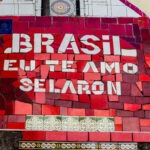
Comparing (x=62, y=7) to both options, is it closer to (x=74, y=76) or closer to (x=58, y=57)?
(x=58, y=57)

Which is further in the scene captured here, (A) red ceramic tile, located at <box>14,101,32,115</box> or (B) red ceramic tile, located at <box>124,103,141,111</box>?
(B) red ceramic tile, located at <box>124,103,141,111</box>

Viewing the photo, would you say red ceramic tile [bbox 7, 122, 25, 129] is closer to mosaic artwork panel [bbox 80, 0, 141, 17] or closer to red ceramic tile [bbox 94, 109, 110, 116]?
red ceramic tile [bbox 94, 109, 110, 116]

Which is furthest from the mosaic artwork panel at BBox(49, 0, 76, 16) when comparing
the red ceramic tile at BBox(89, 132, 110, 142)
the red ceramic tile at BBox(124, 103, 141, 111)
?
the red ceramic tile at BBox(89, 132, 110, 142)

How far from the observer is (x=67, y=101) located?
5980mm

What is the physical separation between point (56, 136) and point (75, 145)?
30 centimetres

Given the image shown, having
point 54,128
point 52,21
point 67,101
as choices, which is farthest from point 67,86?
point 52,21

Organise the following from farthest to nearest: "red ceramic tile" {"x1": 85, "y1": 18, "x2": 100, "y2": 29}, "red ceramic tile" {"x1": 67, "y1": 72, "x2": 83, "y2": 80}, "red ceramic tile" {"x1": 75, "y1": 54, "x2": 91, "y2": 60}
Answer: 1. "red ceramic tile" {"x1": 85, "y1": 18, "x2": 100, "y2": 29}
2. "red ceramic tile" {"x1": 75, "y1": 54, "x2": 91, "y2": 60}
3. "red ceramic tile" {"x1": 67, "y1": 72, "x2": 83, "y2": 80}

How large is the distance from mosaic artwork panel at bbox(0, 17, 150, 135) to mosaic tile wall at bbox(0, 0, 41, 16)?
116 mm

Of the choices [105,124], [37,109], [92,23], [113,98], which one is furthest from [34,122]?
[92,23]

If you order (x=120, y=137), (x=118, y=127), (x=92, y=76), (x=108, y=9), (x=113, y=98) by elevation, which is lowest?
(x=120, y=137)

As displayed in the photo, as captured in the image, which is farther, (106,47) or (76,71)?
(106,47)

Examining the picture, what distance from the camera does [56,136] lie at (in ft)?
19.0

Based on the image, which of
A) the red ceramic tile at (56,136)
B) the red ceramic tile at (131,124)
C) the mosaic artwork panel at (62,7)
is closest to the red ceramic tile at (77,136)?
the red ceramic tile at (56,136)

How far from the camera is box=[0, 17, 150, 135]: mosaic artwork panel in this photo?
234 inches
